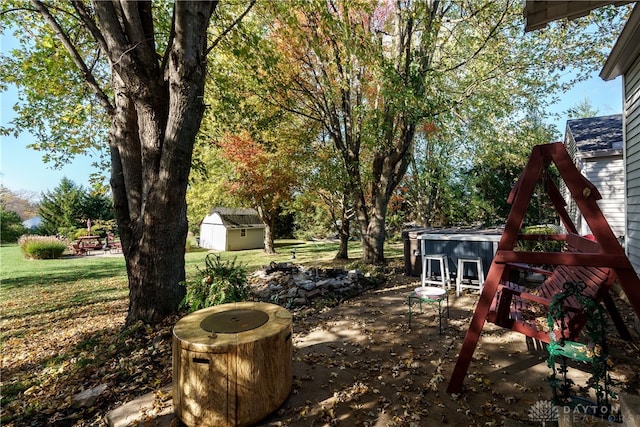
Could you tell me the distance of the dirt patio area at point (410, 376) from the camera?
2592 mm

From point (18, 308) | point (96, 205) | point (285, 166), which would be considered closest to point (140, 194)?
point (18, 308)

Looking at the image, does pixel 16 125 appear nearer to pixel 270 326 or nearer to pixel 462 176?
pixel 270 326

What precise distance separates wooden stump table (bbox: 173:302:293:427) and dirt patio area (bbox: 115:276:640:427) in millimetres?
241

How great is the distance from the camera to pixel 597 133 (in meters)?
9.80

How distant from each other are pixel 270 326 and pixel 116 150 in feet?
15.5

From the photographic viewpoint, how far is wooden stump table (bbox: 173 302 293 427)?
2.38 metres

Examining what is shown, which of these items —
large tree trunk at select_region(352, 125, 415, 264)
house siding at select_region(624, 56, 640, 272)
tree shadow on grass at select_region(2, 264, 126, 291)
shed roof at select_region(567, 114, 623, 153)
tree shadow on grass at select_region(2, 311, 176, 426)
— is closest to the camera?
tree shadow on grass at select_region(2, 311, 176, 426)

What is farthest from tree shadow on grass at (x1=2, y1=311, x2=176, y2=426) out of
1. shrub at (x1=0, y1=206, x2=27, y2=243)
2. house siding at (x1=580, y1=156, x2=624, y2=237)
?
shrub at (x1=0, y1=206, x2=27, y2=243)

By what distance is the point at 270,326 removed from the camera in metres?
2.75

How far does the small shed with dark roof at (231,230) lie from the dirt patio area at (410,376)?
654 inches

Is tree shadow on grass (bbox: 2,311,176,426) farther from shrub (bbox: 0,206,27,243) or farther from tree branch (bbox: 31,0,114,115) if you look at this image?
shrub (bbox: 0,206,27,243)

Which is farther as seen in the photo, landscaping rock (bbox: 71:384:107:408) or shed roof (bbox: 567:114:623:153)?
shed roof (bbox: 567:114:623:153)

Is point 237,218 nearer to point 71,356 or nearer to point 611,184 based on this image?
point 71,356

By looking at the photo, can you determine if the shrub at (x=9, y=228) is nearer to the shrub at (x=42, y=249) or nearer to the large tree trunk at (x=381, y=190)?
the shrub at (x=42, y=249)
